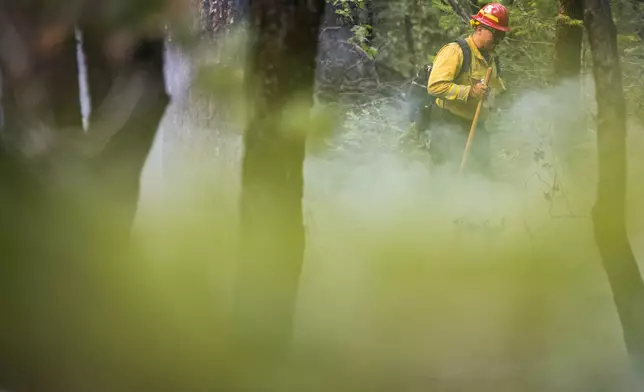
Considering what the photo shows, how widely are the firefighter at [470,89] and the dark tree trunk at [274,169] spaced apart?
0.34 meters

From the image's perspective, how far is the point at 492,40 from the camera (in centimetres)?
169

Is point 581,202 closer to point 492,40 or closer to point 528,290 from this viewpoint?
point 528,290

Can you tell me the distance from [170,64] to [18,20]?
0.38 meters

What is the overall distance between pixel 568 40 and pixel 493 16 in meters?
0.22

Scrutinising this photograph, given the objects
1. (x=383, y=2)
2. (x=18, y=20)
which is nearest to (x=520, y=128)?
(x=383, y=2)

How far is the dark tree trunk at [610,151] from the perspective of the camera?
5.61ft

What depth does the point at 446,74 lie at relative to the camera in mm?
1684

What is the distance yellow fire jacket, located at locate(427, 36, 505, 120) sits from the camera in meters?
1.68

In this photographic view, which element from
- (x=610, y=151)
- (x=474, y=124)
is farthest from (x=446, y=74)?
(x=610, y=151)

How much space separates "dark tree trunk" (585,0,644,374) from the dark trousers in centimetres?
32

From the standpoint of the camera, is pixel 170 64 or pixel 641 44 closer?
pixel 170 64

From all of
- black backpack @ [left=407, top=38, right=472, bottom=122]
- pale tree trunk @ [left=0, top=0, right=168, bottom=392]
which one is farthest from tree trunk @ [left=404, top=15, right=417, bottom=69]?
pale tree trunk @ [left=0, top=0, right=168, bottom=392]

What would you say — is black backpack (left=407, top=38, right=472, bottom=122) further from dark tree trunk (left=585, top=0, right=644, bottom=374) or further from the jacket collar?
dark tree trunk (left=585, top=0, right=644, bottom=374)

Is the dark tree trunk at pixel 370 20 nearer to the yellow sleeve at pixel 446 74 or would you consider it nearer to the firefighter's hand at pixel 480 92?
the yellow sleeve at pixel 446 74
